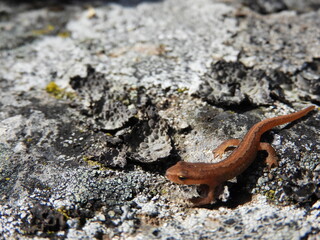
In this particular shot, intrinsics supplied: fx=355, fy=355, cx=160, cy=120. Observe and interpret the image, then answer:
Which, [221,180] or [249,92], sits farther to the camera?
[249,92]

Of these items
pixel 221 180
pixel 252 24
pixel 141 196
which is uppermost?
pixel 252 24

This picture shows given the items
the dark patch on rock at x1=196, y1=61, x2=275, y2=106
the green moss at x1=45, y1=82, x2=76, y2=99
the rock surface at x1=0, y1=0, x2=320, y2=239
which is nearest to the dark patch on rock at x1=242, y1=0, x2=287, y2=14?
the rock surface at x1=0, y1=0, x2=320, y2=239

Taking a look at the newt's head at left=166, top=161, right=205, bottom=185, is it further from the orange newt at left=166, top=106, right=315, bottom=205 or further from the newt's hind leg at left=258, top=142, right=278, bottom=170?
the newt's hind leg at left=258, top=142, right=278, bottom=170

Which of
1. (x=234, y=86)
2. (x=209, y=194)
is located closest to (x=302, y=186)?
(x=209, y=194)

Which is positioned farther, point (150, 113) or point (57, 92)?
point (57, 92)

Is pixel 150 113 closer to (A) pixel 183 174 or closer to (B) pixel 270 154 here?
(A) pixel 183 174

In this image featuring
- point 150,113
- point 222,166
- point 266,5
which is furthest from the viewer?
point 266,5

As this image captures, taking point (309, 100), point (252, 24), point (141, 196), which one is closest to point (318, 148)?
point (309, 100)

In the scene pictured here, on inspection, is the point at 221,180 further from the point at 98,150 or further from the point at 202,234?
the point at 98,150
